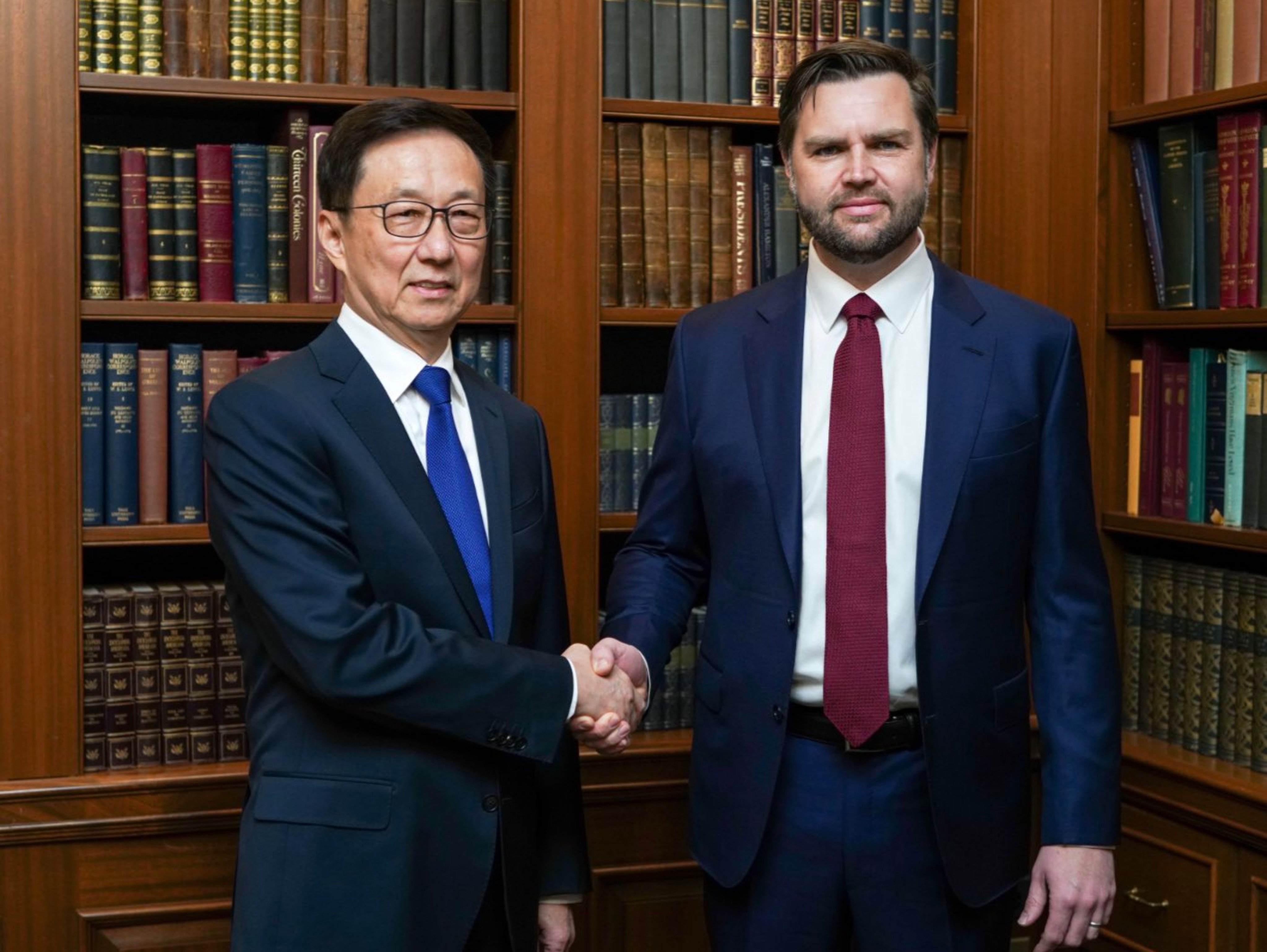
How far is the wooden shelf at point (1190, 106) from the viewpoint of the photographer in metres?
2.62

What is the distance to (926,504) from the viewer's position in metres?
1.92

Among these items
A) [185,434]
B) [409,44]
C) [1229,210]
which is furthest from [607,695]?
[1229,210]

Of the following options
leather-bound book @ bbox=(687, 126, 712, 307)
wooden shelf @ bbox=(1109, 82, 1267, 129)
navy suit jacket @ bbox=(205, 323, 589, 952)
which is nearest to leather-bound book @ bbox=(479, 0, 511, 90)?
leather-bound book @ bbox=(687, 126, 712, 307)

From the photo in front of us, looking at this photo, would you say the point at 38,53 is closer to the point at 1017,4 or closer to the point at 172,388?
the point at 172,388

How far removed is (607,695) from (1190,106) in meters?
1.66

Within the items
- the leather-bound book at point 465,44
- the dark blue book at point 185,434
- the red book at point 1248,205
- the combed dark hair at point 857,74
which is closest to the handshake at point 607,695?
the combed dark hair at point 857,74

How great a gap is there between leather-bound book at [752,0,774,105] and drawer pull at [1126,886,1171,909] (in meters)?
1.66

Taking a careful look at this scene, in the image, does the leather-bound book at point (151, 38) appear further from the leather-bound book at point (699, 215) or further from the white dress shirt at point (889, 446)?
the white dress shirt at point (889, 446)

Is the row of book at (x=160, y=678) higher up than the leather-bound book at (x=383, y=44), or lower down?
lower down

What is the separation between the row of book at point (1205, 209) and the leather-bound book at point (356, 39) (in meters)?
1.48

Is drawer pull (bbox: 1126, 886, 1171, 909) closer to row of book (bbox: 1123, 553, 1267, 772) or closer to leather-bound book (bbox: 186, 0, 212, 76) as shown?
row of book (bbox: 1123, 553, 1267, 772)

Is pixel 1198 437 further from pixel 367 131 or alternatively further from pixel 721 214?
pixel 367 131

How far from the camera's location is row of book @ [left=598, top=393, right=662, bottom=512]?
283 cm

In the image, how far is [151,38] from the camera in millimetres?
2543
